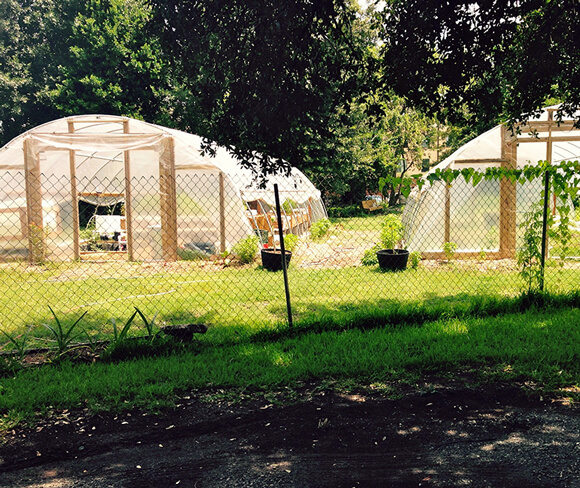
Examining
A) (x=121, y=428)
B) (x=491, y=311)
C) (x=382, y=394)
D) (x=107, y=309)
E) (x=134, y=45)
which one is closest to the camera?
(x=121, y=428)

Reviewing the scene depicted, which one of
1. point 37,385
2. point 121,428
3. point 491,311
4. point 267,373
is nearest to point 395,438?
point 267,373

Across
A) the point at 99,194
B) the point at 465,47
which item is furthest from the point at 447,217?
the point at 99,194

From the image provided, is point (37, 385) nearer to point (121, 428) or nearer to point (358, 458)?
point (121, 428)

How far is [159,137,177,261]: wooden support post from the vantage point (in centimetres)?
1348

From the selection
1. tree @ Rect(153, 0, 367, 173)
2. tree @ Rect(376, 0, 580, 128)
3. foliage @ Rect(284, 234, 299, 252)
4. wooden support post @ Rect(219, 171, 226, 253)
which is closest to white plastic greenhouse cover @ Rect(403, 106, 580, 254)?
foliage @ Rect(284, 234, 299, 252)

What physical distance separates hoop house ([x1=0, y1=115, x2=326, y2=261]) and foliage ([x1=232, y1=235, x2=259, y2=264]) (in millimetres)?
737

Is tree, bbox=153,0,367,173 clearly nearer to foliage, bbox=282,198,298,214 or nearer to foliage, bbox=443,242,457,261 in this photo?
foliage, bbox=443,242,457,261

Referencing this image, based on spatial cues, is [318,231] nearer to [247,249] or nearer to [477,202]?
[247,249]

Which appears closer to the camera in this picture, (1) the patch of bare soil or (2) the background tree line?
(1) the patch of bare soil

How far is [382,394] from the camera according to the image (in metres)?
4.55

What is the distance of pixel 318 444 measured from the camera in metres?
3.65

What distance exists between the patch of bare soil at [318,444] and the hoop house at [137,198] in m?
9.36

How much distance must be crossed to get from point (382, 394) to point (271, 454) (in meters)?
1.38

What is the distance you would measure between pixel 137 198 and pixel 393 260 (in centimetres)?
671
